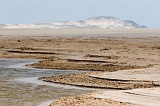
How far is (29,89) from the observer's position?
815 inches

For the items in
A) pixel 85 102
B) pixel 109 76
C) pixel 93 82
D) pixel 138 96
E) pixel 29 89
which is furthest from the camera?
pixel 109 76

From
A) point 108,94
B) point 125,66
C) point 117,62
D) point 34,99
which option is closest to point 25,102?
point 34,99

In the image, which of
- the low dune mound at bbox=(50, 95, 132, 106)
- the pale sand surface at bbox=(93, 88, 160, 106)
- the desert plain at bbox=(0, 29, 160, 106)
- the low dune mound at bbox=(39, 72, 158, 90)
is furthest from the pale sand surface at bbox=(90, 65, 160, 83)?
the low dune mound at bbox=(50, 95, 132, 106)

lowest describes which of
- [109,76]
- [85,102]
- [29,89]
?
[29,89]

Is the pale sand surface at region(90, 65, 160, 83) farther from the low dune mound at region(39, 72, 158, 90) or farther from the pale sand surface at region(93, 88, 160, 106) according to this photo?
the pale sand surface at region(93, 88, 160, 106)

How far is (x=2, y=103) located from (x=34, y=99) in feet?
4.36

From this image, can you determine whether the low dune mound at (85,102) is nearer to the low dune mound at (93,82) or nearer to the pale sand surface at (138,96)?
the pale sand surface at (138,96)

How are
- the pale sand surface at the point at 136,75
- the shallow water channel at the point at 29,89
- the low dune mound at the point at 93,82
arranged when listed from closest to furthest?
the shallow water channel at the point at 29,89 → the low dune mound at the point at 93,82 → the pale sand surface at the point at 136,75

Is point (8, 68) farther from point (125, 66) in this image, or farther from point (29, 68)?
point (125, 66)

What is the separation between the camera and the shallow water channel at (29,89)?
58.5 feet

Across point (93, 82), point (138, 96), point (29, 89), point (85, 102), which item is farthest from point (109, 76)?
point (85, 102)

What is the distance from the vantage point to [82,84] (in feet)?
71.2

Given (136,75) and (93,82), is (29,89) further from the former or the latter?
(136,75)

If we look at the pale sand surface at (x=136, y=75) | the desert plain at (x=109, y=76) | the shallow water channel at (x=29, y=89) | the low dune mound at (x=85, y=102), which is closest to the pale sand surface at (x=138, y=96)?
the desert plain at (x=109, y=76)
